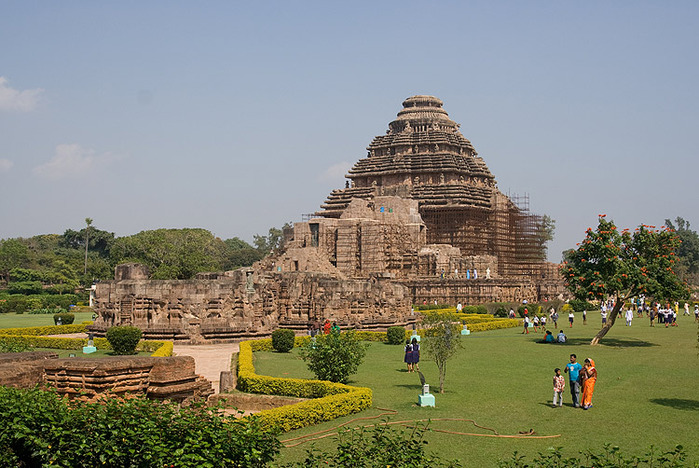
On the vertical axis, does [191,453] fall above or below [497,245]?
below

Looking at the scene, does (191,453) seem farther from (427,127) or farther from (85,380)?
(427,127)

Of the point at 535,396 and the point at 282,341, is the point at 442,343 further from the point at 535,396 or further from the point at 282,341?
the point at 282,341

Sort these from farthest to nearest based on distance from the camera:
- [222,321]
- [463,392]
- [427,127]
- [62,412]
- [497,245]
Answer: [427,127] → [497,245] → [222,321] → [463,392] → [62,412]

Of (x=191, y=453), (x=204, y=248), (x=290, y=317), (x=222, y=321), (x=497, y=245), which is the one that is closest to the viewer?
(x=191, y=453)

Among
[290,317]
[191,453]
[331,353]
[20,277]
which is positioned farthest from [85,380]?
[20,277]

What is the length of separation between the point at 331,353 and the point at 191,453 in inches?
368

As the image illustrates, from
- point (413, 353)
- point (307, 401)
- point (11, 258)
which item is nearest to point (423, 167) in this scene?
point (11, 258)

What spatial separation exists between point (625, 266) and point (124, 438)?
22.1 meters

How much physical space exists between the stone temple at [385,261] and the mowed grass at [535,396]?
5.39m

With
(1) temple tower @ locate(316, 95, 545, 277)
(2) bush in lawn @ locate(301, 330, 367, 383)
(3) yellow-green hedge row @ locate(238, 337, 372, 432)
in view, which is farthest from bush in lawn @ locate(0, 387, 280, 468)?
(1) temple tower @ locate(316, 95, 545, 277)

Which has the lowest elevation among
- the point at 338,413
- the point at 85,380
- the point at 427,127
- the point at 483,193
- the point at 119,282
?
the point at 338,413

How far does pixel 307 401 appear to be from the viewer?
15.0 metres

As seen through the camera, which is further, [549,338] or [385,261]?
[385,261]

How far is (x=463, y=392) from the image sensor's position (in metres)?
18.2
